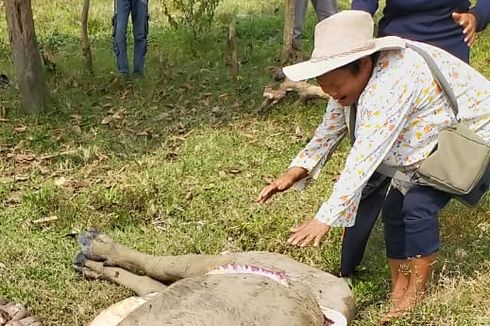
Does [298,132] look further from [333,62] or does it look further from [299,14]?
[333,62]

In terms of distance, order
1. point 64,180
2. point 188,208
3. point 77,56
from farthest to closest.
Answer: point 77,56 → point 64,180 → point 188,208

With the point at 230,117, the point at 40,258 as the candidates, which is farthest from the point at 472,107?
the point at 230,117

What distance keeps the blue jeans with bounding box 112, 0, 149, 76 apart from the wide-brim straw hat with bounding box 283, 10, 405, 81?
18.1ft

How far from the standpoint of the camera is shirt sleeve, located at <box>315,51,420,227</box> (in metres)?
3.31

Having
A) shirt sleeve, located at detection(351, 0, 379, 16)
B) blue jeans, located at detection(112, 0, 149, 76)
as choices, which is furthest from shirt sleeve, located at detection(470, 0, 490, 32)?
blue jeans, located at detection(112, 0, 149, 76)

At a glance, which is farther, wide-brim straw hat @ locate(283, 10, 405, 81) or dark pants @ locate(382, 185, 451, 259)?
dark pants @ locate(382, 185, 451, 259)

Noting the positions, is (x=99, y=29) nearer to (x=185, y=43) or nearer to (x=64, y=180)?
(x=185, y=43)

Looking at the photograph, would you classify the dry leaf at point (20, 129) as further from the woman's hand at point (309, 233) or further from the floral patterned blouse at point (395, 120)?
the woman's hand at point (309, 233)

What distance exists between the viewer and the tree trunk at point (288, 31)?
318 inches

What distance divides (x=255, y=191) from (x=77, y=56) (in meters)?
5.19

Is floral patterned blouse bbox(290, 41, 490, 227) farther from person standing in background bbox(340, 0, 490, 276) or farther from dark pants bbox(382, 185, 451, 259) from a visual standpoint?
person standing in background bbox(340, 0, 490, 276)

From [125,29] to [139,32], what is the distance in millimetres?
163

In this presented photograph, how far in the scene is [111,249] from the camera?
15.0 feet

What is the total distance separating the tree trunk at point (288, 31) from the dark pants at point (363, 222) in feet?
13.7
